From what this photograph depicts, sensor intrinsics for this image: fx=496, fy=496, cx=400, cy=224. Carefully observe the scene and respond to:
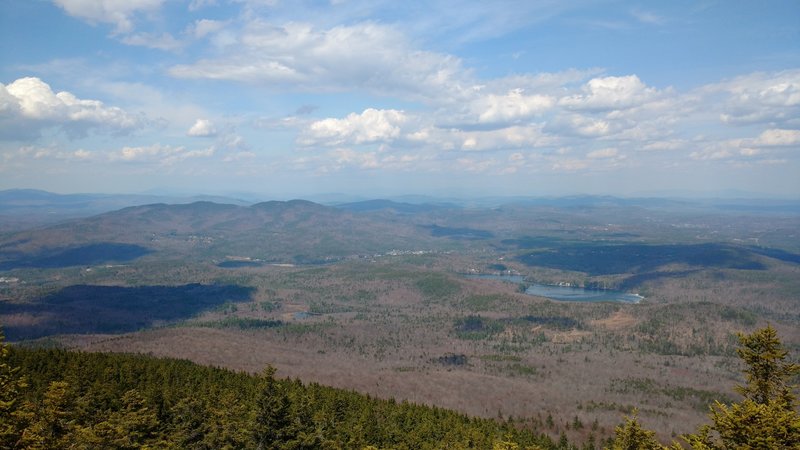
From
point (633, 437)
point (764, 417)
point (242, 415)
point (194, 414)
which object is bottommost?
point (242, 415)

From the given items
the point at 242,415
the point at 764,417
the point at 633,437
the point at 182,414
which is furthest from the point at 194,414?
the point at 764,417

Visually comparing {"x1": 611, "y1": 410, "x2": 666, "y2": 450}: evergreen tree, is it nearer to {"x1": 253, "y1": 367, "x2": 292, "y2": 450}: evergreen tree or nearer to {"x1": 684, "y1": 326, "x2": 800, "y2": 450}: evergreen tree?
{"x1": 684, "y1": 326, "x2": 800, "y2": 450}: evergreen tree

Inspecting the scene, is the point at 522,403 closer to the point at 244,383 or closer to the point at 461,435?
the point at 461,435

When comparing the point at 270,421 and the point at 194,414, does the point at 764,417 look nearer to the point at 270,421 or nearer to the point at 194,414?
the point at 270,421

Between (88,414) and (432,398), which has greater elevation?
(88,414)

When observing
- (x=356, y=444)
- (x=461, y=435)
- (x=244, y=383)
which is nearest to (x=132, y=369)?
(x=244, y=383)

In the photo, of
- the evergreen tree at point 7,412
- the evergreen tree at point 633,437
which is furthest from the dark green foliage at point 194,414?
the evergreen tree at point 633,437

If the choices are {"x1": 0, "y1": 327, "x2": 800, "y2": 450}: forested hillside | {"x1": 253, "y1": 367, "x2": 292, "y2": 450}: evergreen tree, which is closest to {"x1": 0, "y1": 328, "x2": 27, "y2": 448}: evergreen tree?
{"x1": 0, "y1": 327, "x2": 800, "y2": 450}: forested hillside

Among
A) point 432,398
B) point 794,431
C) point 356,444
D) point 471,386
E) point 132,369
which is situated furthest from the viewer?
point 471,386
